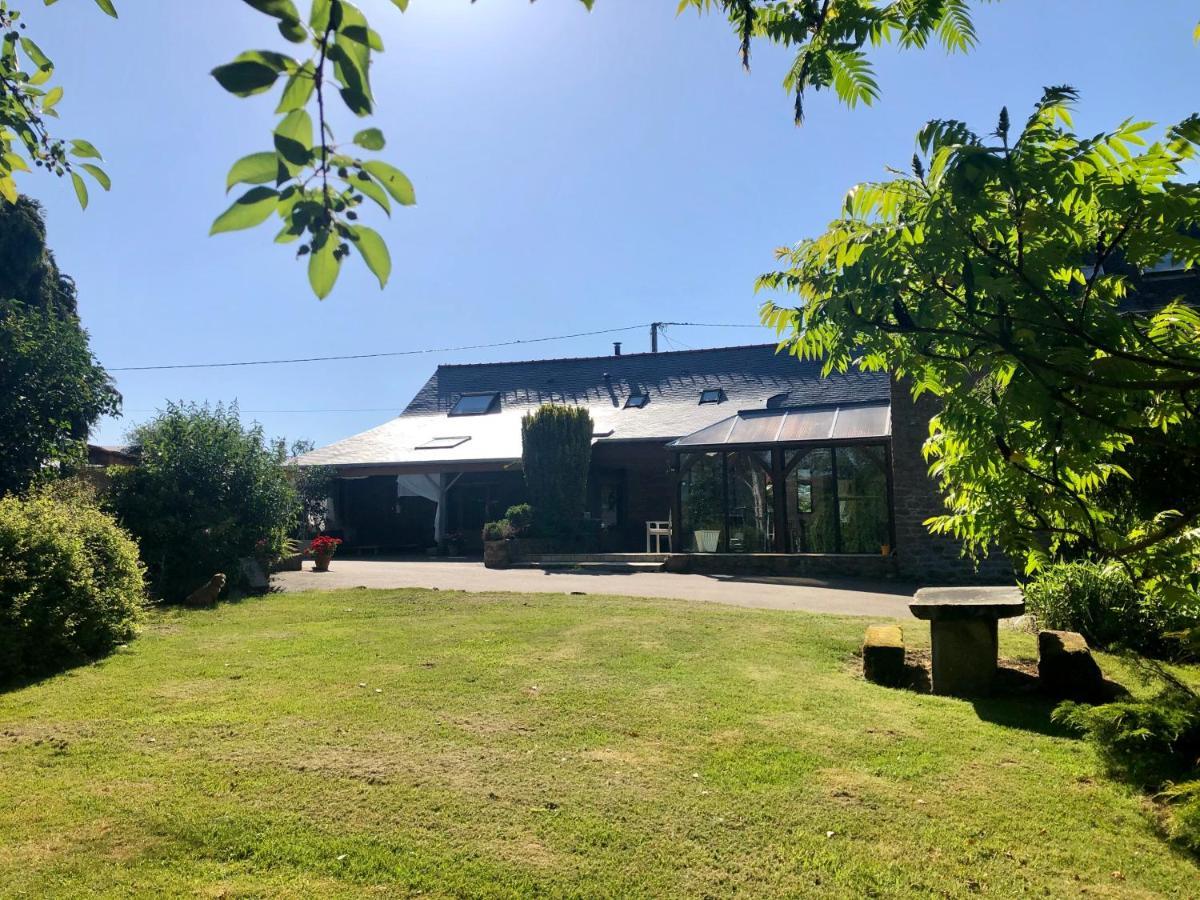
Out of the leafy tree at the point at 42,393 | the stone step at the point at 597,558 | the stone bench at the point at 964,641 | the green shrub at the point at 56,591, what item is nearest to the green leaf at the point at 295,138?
the stone bench at the point at 964,641

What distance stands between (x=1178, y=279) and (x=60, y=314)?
23403 mm

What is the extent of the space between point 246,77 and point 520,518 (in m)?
18.9

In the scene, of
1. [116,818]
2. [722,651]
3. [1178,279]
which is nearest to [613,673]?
[722,651]

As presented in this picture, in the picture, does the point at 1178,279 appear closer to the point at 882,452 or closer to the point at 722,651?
the point at 882,452

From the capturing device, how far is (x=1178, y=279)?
45.3 feet

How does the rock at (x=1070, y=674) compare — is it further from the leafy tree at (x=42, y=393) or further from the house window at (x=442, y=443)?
Answer: the house window at (x=442, y=443)

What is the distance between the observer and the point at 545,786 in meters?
3.81

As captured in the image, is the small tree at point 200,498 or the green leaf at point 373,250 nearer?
the green leaf at point 373,250

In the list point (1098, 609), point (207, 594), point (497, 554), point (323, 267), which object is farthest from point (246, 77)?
point (497, 554)

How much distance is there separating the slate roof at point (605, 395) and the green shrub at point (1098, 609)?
11984mm

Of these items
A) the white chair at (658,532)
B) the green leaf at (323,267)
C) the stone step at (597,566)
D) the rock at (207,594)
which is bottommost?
the stone step at (597,566)

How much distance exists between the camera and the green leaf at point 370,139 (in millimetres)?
1273

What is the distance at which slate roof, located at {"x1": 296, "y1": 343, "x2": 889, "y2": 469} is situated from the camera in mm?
22672

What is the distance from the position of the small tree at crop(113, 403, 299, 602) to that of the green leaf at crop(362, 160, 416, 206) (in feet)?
38.2
